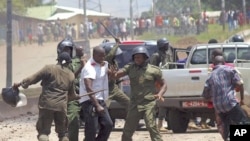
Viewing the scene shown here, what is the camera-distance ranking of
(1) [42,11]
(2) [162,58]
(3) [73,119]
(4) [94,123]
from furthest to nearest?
1. (1) [42,11]
2. (2) [162,58]
3. (3) [73,119]
4. (4) [94,123]

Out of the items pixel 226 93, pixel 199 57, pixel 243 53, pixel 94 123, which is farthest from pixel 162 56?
pixel 226 93

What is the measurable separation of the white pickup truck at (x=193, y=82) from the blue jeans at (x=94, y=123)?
3603mm

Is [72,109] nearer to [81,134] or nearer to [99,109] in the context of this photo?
[99,109]

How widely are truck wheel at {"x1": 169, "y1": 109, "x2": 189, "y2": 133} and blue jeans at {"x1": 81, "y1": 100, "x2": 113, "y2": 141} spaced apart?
459cm

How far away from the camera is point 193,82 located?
15.9 m

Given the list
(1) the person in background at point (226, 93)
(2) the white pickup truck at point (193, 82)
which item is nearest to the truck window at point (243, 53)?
(2) the white pickup truck at point (193, 82)

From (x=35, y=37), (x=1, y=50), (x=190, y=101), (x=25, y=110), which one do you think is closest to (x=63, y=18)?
(x=35, y=37)

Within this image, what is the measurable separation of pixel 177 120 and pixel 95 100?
4975 millimetres

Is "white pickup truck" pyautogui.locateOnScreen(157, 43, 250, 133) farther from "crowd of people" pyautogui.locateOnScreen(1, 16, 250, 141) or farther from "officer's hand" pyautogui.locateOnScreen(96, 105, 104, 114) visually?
"officer's hand" pyautogui.locateOnScreen(96, 105, 104, 114)

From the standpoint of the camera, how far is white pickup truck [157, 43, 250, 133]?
15.8 metres

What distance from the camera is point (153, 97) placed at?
504 inches

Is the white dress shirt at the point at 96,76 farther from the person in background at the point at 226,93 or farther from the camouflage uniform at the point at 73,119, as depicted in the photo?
the person in background at the point at 226,93

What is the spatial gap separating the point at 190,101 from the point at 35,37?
4578cm

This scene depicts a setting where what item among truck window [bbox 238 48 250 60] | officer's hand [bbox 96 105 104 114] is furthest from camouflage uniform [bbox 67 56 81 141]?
truck window [bbox 238 48 250 60]
